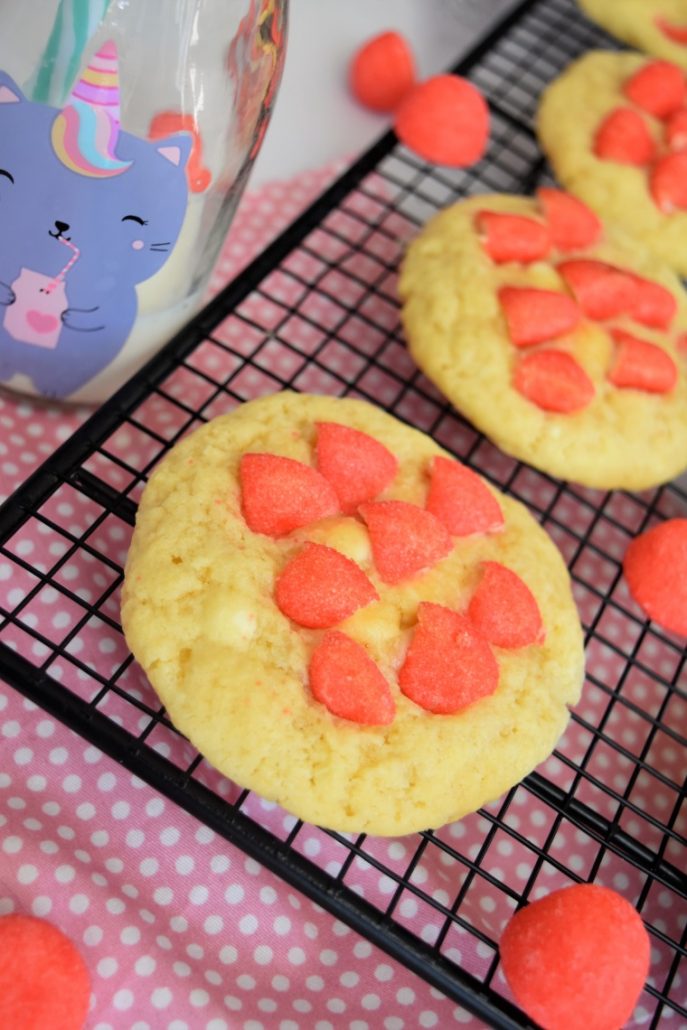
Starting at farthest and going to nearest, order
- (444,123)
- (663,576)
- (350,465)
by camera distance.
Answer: (444,123)
(663,576)
(350,465)

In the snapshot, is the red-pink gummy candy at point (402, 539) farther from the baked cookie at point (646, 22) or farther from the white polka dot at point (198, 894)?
the baked cookie at point (646, 22)

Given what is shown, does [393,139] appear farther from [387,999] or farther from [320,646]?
[387,999]

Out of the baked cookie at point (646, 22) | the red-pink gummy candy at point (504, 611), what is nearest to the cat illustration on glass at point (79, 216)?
the red-pink gummy candy at point (504, 611)

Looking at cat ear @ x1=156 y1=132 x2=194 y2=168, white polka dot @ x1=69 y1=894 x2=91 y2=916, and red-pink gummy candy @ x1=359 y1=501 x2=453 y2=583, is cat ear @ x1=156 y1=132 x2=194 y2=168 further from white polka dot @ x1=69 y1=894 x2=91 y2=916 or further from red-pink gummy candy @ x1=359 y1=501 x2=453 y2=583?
white polka dot @ x1=69 y1=894 x2=91 y2=916

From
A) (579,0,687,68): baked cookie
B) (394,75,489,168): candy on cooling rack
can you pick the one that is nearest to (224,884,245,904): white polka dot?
(394,75,489,168): candy on cooling rack

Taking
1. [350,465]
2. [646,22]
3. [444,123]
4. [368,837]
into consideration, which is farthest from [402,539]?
[646,22]


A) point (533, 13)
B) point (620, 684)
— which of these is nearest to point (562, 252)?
point (620, 684)

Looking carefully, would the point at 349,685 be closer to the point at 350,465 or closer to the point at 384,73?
the point at 350,465
